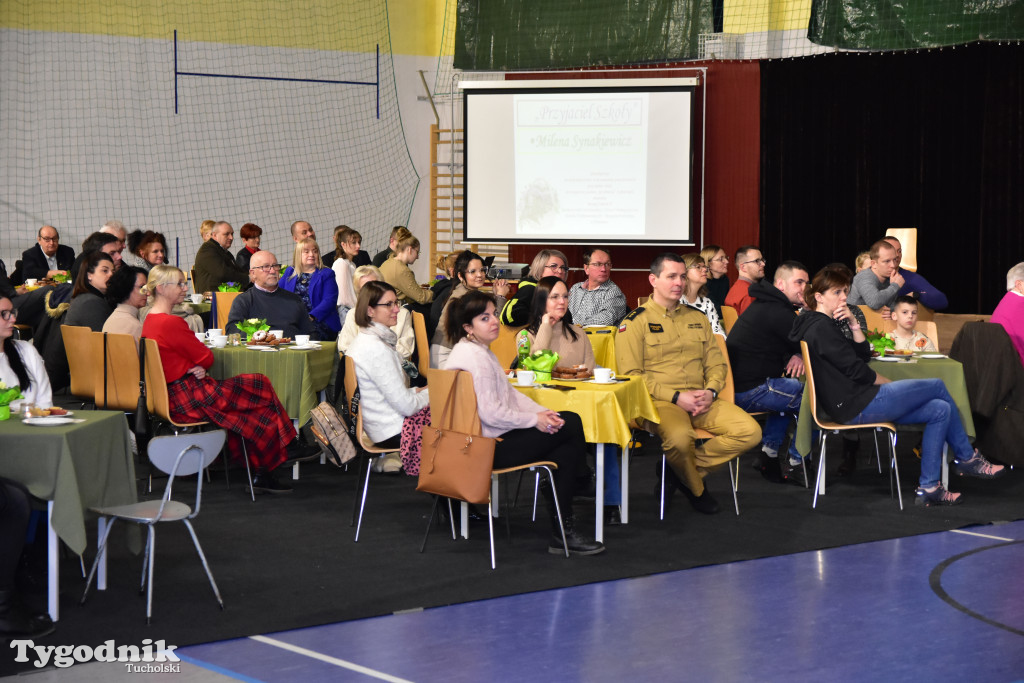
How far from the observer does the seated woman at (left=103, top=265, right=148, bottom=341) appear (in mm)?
6117

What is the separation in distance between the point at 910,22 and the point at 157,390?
7586 mm

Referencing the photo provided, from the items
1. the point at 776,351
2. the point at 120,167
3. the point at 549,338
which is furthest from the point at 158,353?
the point at 120,167

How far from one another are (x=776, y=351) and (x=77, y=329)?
12.8 ft

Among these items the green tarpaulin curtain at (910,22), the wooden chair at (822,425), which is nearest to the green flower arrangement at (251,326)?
the wooden chair at (822,425)

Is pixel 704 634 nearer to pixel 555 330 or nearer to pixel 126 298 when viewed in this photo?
pixel 555 330

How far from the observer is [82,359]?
6289 millimetres

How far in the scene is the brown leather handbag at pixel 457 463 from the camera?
4.56 metres

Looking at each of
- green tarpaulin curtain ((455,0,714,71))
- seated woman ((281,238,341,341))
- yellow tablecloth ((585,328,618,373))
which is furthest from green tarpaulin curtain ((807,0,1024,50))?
seated woman ((281,238,341,341))

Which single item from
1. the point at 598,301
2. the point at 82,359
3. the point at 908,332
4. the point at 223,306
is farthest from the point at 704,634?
the point at 223,306

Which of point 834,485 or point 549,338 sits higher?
point 549,338

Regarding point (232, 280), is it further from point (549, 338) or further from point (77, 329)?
point (549, 338)

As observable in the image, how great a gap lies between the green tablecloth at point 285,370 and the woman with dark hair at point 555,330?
1.35 metres

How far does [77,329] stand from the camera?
6.31m

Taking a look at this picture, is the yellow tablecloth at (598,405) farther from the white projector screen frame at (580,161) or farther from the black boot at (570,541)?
the white projector screen frame at (580,161)
